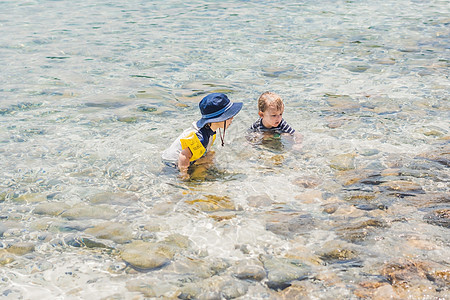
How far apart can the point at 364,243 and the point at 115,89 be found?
20.1 feet

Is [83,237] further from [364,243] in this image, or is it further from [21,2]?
[21,2]

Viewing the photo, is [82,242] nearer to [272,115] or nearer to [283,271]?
[283,271]

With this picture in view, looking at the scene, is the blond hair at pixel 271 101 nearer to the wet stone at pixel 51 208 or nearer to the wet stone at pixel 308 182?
the wet stone at pixel 308 182

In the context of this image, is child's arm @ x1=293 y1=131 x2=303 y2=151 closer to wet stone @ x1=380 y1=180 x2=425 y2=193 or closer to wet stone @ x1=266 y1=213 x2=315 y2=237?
wet stone @ x1=380 y1=180 x2=425 y2=193

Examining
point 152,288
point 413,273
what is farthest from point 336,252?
point 152,288

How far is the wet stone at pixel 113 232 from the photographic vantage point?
13.3 ft

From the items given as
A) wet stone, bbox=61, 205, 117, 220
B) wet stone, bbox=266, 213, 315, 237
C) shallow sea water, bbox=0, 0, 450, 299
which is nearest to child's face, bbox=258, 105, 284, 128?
shallow sea water, bbox=0, 0, 450, 299

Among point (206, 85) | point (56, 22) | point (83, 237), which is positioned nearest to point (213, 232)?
point (83, 237)

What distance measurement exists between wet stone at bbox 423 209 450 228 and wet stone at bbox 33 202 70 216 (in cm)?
348

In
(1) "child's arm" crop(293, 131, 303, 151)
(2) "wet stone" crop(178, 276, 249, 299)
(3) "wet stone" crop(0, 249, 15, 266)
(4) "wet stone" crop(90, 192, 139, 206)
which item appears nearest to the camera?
(2) "wet stone" crop(178, 276, 249, 299)

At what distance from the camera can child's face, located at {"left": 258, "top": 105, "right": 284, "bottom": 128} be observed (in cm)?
621

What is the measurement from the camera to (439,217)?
391 cm

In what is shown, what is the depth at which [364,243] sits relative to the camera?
12.1 ft

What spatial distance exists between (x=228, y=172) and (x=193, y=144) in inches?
23.7
